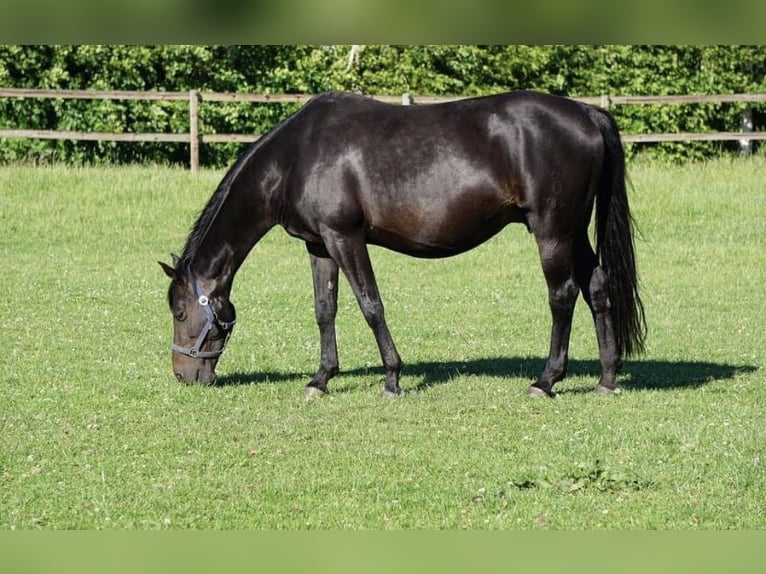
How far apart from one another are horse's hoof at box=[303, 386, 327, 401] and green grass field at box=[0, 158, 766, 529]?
0.11m

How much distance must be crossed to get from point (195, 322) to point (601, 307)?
11.9ft

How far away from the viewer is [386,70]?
2897 centimetres

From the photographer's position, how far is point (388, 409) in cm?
967

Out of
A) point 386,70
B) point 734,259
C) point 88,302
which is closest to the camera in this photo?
point 88,302

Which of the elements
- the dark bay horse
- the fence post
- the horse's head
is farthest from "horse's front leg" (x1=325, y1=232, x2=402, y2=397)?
the fence post

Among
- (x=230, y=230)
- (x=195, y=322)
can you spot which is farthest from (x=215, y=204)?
(x=195, y=322)

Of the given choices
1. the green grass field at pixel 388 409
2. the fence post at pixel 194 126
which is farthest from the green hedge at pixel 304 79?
the green grass field at pixel 388 409

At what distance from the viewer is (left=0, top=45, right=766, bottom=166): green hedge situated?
1065 inches

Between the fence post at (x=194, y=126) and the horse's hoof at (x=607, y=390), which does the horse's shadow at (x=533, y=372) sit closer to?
the horse's hoof at (x=607, y=390)

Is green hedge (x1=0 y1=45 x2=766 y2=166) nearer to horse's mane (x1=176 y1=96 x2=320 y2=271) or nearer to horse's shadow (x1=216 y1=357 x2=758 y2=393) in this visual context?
horse's shadow (x1=216 y1=357 x2=758 y2=393)

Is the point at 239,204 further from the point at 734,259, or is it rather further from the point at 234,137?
the point at 234,137

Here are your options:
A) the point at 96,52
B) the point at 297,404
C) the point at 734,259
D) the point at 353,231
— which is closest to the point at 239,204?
the point at 353,231

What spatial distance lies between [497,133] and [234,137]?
14792 mm

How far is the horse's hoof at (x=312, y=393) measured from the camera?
1023cm
